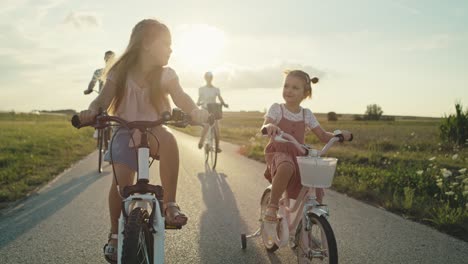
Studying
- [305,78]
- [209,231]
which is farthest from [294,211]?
[209,231]

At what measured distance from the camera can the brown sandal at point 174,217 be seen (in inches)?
128

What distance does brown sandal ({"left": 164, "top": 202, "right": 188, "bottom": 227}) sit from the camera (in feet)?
10.7

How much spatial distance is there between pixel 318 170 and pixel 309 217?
452mm

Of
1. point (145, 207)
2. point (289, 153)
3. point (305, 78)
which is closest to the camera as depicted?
point (145, 207)

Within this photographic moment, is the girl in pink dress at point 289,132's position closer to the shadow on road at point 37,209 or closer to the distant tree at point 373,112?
the shadow on road at point 37,209

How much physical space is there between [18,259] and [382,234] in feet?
12.8

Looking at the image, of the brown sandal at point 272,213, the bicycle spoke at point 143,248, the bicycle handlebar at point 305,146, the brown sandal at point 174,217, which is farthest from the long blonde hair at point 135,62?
the brown sandal at point 272,213

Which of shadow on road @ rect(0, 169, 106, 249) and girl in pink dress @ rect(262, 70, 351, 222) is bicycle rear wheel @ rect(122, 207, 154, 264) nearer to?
girl in pink dress @ rect(262, 70, 351, 222)

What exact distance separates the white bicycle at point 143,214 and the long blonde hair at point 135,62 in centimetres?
65

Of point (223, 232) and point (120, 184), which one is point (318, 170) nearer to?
point (120, 184)

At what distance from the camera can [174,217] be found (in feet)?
10.8

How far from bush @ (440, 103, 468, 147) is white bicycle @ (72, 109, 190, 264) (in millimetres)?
15032

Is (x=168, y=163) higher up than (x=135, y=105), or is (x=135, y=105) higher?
(x=135, y=105)

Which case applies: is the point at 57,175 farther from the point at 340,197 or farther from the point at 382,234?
the point at 382,234
